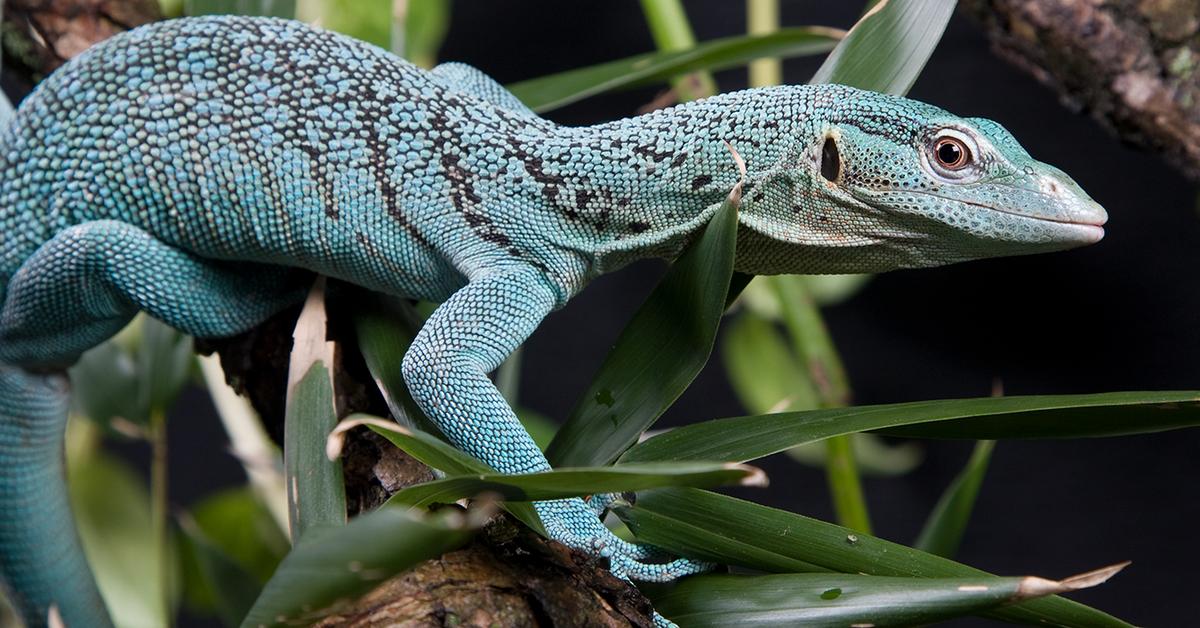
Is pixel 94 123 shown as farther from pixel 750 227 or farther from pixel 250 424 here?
pixel 250 424

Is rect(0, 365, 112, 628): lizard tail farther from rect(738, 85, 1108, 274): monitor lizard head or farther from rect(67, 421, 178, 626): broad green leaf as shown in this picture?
rect(738, 85, 1108, 274): monitor lizard head

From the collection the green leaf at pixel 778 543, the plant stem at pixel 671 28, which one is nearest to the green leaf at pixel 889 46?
the plant stem at pixel 671 28

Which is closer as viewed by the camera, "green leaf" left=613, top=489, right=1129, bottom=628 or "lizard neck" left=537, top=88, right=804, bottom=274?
"green leaf" left=613, top=489, right=1129, bottom=628

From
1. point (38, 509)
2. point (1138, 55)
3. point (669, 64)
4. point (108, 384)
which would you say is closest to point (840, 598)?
point (669, 64)

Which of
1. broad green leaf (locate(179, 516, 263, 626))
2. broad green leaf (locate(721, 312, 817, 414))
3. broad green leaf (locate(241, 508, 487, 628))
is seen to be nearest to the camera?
broad green leaf (locate(241, 508, 487, 628))

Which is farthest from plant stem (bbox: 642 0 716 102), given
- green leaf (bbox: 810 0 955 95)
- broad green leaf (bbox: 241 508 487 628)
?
broad green leaf (bbox: 241 508 487 628)

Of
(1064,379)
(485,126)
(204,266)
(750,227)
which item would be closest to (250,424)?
(204,266)
